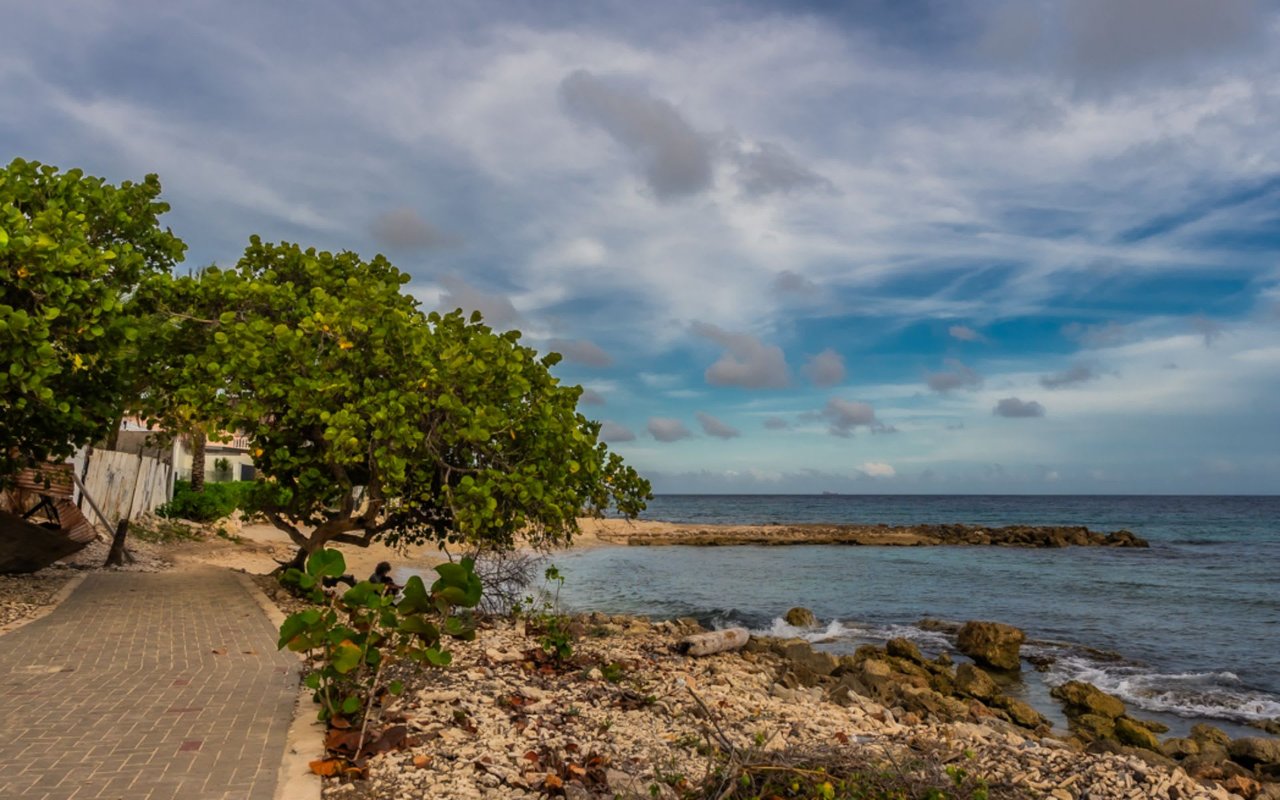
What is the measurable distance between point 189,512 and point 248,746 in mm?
26492

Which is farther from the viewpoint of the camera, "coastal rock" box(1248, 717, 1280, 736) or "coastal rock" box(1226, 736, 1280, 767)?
"coastal rock" box(1248, 717, 1280, 736)

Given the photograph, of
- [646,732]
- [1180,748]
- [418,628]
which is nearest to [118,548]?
[418,628]

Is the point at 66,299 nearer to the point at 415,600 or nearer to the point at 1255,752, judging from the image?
the point at 415,600

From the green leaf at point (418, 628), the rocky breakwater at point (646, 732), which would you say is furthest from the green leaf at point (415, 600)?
the rocky breakwater at point (646, 732)

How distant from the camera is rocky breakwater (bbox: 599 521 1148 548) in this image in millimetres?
48706

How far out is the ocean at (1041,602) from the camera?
15.0m

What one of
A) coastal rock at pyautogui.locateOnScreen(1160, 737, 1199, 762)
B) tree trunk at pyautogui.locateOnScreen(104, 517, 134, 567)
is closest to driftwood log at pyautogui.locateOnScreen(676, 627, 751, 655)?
coastal rock at pyautogui.locateOnScreen(1160, 737, 1199, 762)

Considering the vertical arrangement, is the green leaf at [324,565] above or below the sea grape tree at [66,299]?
below

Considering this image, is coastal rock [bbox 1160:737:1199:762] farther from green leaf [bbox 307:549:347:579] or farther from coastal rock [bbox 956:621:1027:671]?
green leaf [bbox 307:549:347:579]

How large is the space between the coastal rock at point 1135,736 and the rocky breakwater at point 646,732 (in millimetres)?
991

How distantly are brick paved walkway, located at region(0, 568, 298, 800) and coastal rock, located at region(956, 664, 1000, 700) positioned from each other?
371 inches

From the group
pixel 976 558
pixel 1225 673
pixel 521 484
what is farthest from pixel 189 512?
pixel 976 558

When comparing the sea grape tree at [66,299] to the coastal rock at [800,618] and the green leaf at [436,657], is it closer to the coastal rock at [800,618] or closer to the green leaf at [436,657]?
the green leaf at [436,657]

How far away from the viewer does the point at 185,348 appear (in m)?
12.0
